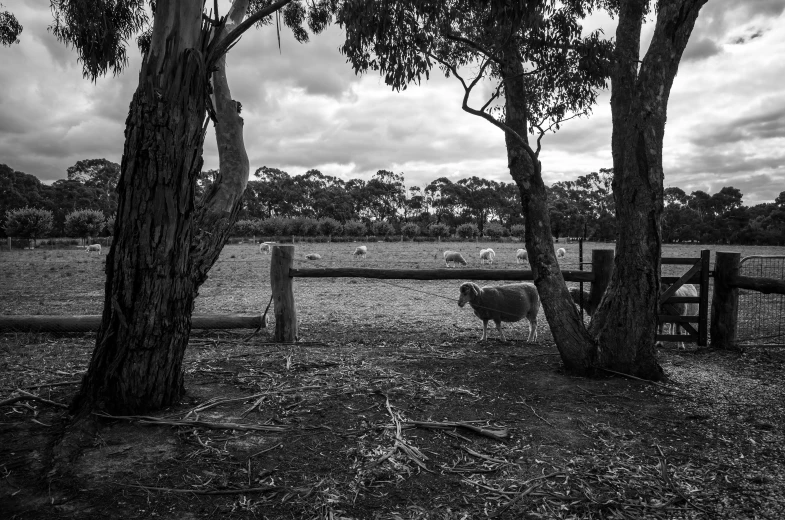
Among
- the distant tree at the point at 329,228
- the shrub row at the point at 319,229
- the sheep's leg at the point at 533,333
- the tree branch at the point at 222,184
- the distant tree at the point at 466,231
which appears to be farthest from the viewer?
the distant tree at the point at 466,231

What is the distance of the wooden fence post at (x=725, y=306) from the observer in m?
6.98

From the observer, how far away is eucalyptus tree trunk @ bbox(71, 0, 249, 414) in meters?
3.88

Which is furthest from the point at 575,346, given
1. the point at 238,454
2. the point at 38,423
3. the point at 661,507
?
the point at 38,423

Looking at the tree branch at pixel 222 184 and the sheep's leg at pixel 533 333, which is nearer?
the tree branch at pixel 222 184

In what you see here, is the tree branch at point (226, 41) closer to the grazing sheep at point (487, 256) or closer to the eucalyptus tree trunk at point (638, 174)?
the eucalyptus tree trunk at point (638, 174)

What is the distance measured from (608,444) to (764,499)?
98cm

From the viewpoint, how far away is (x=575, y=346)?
211 inches

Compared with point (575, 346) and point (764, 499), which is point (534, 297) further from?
point (764, 499)

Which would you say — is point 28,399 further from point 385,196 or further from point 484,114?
point 385,196

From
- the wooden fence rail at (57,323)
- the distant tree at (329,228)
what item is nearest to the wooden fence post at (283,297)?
the wooden fence rail at (57,323)

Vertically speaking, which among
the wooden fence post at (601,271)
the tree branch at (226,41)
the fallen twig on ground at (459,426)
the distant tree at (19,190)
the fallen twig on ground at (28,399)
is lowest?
the fallen twig on ground at (459,426)

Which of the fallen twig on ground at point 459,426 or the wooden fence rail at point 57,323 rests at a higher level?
the wooden fence rail at point 57,323

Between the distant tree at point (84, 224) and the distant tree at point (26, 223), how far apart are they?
127 inches

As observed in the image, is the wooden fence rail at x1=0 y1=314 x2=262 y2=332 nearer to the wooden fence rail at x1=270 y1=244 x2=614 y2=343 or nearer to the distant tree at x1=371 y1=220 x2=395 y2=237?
the wooden fence rail at x1=270 y1=244 x2=614 y2=343
